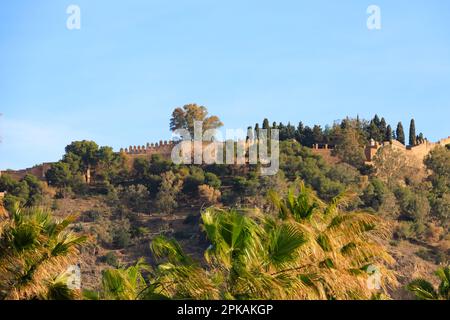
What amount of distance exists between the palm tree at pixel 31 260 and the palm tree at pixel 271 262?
3.71ft

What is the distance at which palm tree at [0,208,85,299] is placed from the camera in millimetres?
11875

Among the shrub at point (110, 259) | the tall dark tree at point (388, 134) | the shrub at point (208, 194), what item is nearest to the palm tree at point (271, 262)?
the shrub at point (110, 259)

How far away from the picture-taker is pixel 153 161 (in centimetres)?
7262

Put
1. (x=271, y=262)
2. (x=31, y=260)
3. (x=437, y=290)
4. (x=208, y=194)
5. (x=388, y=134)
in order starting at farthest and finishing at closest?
(x=388, y=134) < (x=208, y=194) < (x=437, y=290) < (x=31, y=260) < (x=271, y=262)

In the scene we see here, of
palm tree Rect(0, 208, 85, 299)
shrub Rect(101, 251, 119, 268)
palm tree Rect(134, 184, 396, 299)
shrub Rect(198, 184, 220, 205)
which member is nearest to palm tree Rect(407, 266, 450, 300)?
palm tree Rect(134, 184, 396, 299)

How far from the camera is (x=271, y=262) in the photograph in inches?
451

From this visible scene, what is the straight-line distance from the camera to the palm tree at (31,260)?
1188cm

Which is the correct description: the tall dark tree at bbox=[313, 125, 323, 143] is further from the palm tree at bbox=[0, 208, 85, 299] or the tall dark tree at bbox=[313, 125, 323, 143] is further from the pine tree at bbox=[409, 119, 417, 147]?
the palm tree at bbox=[0, 208, 85, 299]

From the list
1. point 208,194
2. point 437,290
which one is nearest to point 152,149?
point 208,194

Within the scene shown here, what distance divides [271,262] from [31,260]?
277cm

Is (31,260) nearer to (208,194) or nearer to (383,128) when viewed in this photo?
(208,194)
